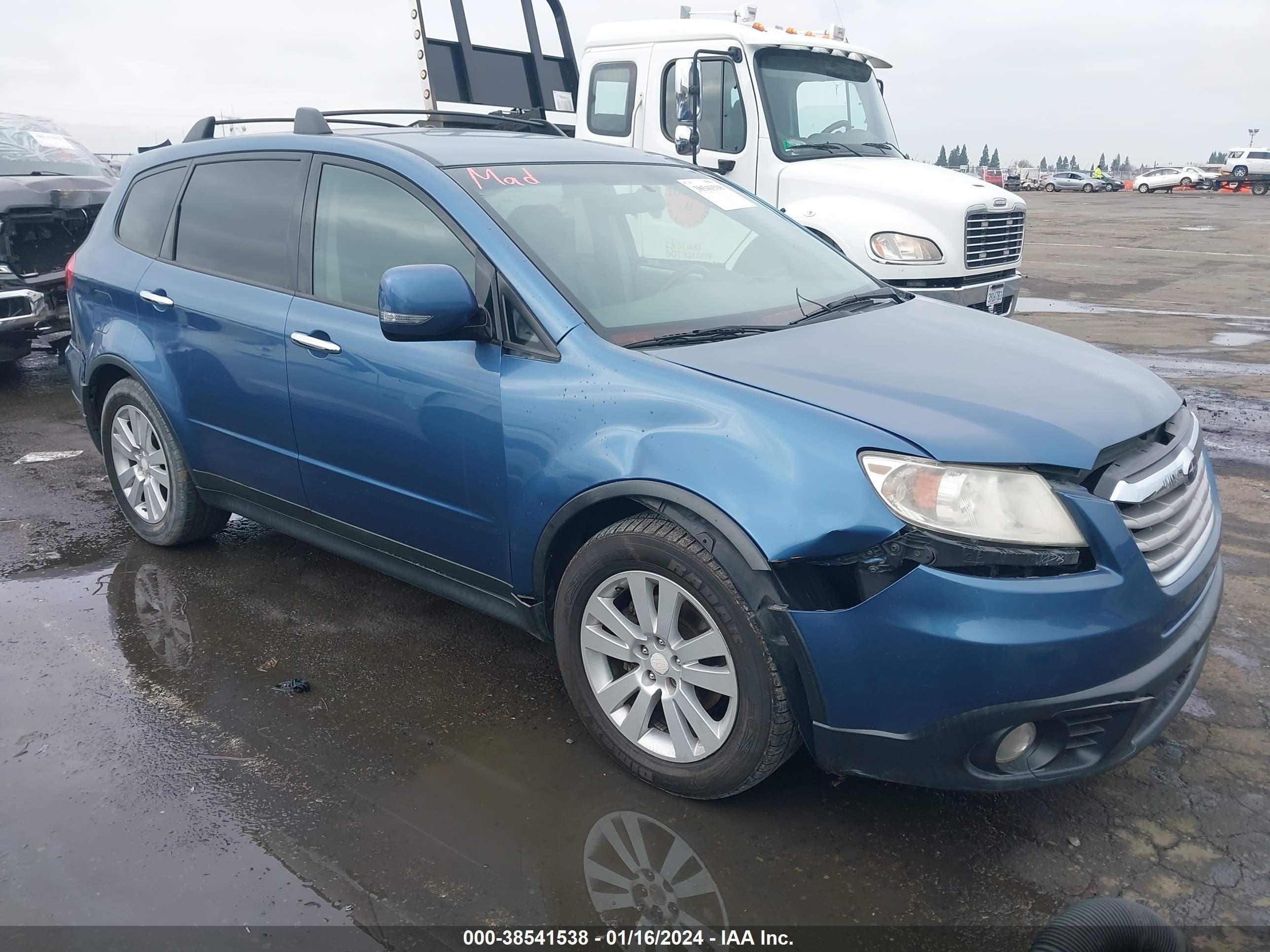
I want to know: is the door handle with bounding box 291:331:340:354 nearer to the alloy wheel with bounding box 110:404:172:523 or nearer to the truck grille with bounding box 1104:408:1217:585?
the alloy wheel with bounding box 110:404:172:523

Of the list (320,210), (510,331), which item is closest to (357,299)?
(320,210)

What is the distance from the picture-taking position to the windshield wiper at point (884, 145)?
27.0ft

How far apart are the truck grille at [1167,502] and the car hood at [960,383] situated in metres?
0.08

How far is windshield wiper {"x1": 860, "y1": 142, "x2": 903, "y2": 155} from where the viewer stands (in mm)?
8227

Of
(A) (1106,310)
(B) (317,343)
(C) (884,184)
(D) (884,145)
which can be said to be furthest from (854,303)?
(A) (1106,310)

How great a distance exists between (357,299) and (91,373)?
6.20 ft

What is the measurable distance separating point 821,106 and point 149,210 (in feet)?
17.6

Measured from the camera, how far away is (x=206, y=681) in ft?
11.4

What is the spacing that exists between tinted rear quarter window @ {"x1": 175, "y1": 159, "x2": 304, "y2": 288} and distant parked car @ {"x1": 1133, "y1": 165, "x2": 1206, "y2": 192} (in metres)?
59.5

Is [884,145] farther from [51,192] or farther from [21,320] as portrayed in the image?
[21,320]

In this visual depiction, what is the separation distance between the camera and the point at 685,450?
2.60 meters

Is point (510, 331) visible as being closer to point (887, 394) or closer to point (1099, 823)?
point (887, 394)

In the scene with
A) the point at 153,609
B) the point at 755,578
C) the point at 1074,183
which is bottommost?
the point at 1074,183

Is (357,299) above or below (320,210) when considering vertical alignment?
below
